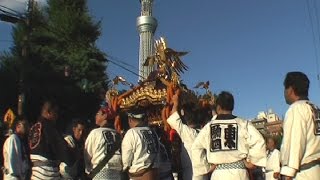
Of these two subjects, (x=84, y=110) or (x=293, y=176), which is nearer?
(x=293, y=176)

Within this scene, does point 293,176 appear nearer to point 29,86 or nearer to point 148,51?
point 29,86

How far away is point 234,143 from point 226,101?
18.9 inches

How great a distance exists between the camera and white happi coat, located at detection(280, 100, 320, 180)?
402cm

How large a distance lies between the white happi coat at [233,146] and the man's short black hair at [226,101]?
0.46 feet

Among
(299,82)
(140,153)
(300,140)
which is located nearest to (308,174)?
(300,140)

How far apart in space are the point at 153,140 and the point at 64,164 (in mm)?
1350

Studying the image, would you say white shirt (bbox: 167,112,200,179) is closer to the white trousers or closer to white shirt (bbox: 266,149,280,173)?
white shirt (bbox: 266,149,280,173)

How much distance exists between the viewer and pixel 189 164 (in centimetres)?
737

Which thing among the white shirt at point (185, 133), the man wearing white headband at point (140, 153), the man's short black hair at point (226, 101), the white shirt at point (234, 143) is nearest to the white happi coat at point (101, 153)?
the man wearing white headband at point (140, 153)

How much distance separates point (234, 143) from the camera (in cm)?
523

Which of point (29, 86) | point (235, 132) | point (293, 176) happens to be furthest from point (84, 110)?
point (293, 176)

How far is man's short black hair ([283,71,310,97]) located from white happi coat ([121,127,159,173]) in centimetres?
261

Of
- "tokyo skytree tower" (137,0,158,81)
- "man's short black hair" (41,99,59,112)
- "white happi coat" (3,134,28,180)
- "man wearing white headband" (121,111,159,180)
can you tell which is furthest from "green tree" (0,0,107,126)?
"tokyo skytree tower" (137,0,158,81)

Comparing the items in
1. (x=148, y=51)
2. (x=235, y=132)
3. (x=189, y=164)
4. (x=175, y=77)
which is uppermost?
(x=148, y=51)
